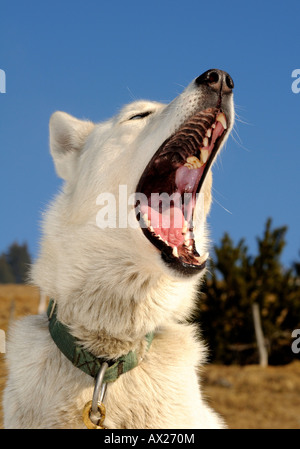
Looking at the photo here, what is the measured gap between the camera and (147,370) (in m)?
3.01

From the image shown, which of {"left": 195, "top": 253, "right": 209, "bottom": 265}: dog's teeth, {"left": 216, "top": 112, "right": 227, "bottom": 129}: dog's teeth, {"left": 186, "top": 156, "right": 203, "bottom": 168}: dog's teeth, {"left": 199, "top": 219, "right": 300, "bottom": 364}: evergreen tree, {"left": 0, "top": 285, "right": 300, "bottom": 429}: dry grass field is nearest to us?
{"left": 195, "top": 253, "right": 209, "bottom": 265}: dog's teeth

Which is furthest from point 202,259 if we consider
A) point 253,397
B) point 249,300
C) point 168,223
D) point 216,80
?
point 249,300

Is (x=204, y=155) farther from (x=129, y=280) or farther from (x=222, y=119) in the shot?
(x=129, y=280)

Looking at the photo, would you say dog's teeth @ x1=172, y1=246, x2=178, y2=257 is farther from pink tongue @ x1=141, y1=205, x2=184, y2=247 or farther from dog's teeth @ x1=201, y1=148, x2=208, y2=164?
dog's teeth @ x1=201, y1=148, x2=208, y2=164

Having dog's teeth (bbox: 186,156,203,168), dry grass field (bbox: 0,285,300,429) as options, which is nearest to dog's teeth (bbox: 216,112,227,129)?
dog's teeth (bbox: 186,156,203,168)

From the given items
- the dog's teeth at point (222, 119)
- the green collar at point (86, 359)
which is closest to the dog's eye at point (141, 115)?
the dog's teeth at point (222, 119)

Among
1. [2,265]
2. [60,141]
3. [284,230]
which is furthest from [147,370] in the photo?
[2,265]

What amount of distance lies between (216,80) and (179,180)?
67 cm

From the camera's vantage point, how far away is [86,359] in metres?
2.87

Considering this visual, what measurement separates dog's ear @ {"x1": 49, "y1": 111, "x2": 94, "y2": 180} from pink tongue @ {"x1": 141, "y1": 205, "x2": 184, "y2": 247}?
1004 mm

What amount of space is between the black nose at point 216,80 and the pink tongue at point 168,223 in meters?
0.79

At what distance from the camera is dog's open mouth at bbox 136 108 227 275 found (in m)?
3.14
